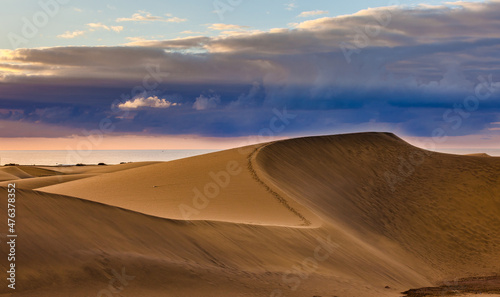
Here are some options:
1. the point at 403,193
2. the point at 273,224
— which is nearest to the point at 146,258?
the point at 273,224

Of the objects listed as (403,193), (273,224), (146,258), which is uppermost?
(403,193)

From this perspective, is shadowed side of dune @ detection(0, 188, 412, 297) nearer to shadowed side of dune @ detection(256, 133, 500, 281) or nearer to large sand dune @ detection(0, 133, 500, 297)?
large sand dune @ detection(0, 133, 500, 297)

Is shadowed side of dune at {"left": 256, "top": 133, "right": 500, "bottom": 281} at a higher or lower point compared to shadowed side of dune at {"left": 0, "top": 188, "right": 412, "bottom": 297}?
higher

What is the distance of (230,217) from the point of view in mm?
21188

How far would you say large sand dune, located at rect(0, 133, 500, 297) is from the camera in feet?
39.0

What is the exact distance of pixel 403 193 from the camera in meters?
31.2

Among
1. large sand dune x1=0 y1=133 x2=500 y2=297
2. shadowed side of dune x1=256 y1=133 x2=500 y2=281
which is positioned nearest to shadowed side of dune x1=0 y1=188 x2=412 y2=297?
large sand dune x1=0 y1=133 x2=500 y2=297

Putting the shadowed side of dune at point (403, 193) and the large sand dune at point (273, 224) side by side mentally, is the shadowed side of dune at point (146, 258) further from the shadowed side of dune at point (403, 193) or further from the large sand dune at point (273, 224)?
the shadowed side of dune at point (403, 193)

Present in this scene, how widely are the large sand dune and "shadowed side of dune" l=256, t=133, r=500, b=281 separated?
105mm

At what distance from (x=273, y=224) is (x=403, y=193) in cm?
1393

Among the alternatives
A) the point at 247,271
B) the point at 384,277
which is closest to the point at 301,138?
the point at 384,277

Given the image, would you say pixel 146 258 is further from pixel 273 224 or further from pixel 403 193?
pixel 403 193

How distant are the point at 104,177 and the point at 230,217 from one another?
14.9 metres

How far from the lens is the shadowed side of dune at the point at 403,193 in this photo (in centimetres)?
2530
